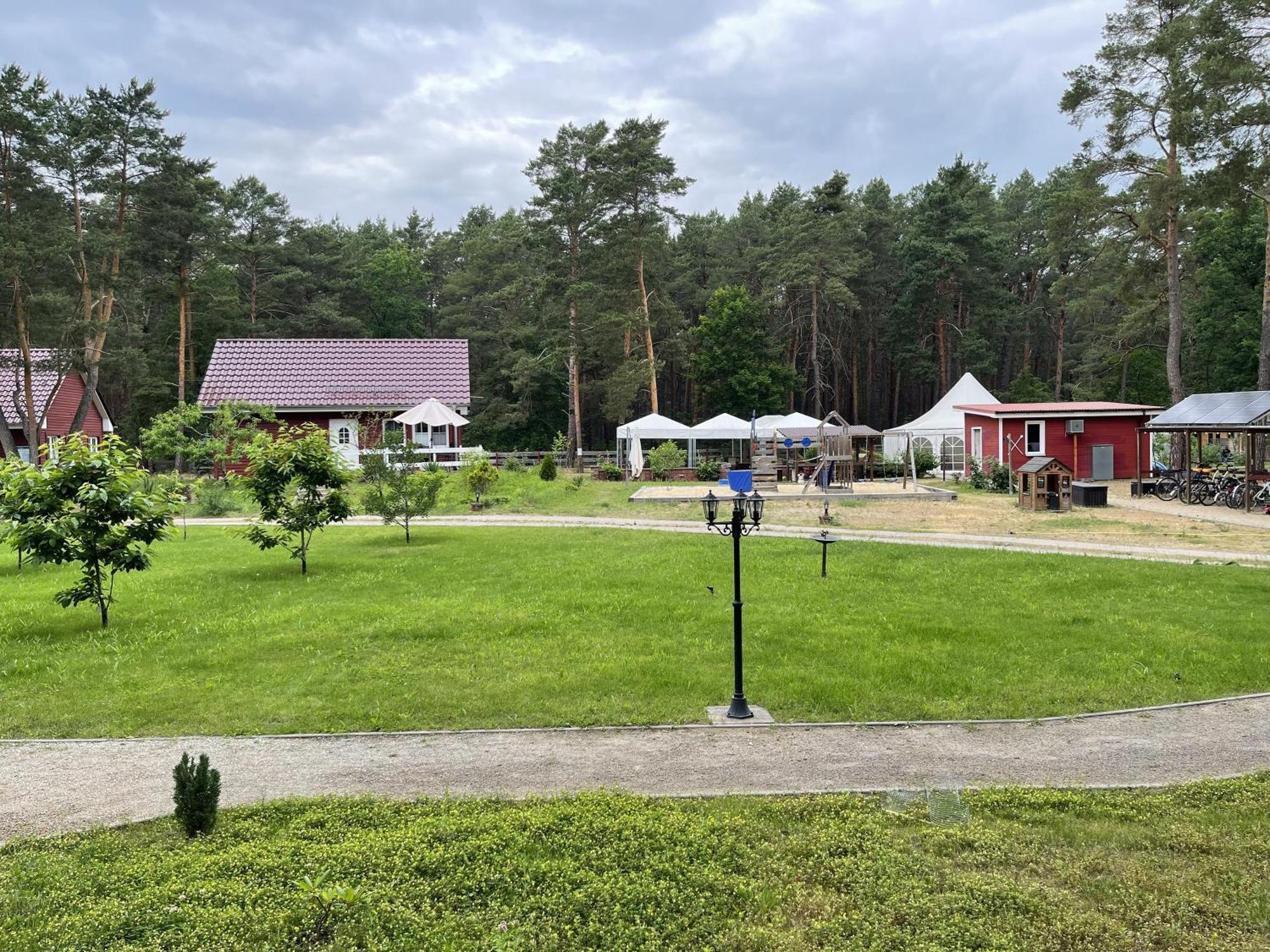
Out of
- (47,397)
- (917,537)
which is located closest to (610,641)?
(917,537)

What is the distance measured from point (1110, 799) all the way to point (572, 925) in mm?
3132

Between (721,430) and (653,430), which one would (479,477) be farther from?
(721,430)

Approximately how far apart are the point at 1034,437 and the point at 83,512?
26.7 meters

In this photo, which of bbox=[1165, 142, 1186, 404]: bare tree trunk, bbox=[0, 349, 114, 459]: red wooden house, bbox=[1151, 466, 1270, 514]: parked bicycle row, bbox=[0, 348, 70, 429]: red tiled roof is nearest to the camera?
bbox=[1151, 466, 1270, 514]: parked bicycle row

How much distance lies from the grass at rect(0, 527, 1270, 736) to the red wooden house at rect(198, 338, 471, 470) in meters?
18.9

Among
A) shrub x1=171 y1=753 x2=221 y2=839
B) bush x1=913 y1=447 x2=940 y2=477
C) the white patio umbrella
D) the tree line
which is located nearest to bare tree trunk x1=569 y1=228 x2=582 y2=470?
the tree line

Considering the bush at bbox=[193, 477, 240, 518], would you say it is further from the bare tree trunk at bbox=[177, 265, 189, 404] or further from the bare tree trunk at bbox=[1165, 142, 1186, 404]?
the bare tree trunk at bbox=[1165, 142, 1186, 404]

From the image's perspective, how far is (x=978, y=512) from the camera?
18969mm

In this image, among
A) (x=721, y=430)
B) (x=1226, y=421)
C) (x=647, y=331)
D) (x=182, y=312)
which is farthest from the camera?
(x=647, y=331)

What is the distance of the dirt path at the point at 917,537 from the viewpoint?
41.6 ft

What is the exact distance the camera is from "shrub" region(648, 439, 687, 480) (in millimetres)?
28922

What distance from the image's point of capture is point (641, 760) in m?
5.22

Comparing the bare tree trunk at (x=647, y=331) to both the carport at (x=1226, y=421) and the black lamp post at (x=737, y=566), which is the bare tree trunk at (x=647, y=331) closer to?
the carport at (x=1226, y=421)

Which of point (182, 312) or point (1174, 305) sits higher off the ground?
point (182, 312)
